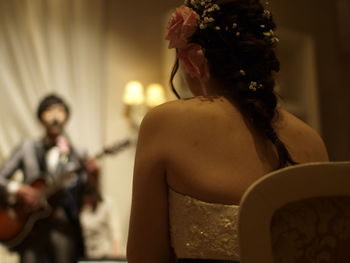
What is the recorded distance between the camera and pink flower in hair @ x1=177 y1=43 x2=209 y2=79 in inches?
38.1

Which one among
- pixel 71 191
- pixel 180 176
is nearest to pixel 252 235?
pixel 180 176

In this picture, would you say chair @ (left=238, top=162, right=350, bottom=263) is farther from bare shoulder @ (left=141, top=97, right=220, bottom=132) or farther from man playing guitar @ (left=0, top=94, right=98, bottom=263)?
man playing guitar @ (left=0, top=94, right=98, bottom=263)

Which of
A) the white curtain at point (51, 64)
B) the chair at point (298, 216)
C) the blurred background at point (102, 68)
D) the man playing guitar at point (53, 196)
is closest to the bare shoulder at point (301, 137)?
the chair at point (298, 216)

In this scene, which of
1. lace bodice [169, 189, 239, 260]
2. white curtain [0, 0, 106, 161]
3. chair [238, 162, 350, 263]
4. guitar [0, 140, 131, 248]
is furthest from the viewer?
white curtain [0, 0, 106, 161]

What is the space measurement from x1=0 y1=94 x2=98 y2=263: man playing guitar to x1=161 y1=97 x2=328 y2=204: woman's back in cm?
197

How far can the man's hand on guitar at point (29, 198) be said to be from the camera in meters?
2.72

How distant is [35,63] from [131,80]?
2.35 ft

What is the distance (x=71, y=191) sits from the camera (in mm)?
2805

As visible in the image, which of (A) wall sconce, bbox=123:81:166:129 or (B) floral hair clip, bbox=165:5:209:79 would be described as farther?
(A) wall sconce, bbox=123:81:166:129

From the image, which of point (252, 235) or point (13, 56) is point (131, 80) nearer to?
point (13, 56)

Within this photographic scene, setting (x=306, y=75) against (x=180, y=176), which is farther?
(x=306, y=75)

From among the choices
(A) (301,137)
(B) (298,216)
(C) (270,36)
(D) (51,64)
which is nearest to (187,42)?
(C) (270,36)

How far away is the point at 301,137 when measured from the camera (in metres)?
0.94

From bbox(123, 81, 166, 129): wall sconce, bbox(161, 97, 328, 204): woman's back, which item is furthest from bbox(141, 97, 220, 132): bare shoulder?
bbox(123, 81, 166, 129): wall sconce
